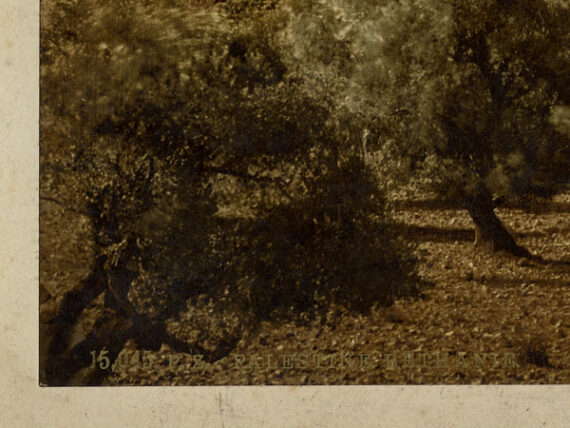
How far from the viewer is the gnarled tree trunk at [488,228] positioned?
3236 millimetres

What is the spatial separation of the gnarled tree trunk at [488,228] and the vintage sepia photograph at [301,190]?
1cm

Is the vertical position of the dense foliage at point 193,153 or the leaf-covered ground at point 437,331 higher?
the dense foliage at point 193,153

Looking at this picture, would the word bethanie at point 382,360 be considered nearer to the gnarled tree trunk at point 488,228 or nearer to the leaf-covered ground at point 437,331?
the leaf-covered ground at point 437,331

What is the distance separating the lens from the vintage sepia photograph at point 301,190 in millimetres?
3217

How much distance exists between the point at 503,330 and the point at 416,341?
0.48 m

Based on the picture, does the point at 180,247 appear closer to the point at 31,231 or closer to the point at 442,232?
the point at 31,231

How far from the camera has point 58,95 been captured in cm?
321

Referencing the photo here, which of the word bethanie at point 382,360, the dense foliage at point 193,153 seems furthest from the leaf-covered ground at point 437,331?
the dense foliage at point 193,153

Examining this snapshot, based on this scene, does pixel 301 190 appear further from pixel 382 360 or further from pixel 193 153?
pixel 382 360

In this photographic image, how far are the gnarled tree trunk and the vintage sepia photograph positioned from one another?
0.04 feet

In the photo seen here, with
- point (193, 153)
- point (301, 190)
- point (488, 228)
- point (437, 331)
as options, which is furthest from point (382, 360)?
point (193, 153)

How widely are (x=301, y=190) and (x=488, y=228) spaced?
1.04 meters

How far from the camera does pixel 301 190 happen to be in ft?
10.7

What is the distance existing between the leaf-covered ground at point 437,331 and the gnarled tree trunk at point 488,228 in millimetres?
42
